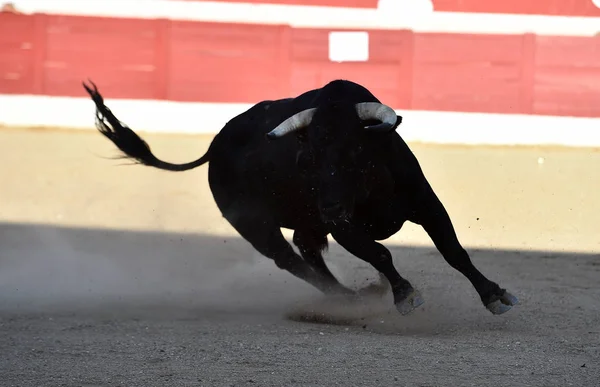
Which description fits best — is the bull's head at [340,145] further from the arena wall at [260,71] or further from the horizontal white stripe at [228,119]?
the arena wall at [260,71]

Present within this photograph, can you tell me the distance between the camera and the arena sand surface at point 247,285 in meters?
2.88

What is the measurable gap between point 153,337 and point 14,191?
3846 mm

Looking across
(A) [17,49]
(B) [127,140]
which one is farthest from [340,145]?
(A) [17,49]

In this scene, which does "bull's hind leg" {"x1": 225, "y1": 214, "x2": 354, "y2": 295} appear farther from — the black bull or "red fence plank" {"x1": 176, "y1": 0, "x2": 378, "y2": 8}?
"red fence plank" {"x1": 176, "y1": 0, "x2": 378, "y2": 8}

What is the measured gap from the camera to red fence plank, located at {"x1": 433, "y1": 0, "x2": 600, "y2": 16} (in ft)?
31.4

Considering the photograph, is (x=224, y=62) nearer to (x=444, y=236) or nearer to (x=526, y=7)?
(x=526, y=7)

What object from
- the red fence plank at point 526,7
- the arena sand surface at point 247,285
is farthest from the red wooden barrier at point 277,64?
the arena sand surface at point 247,285

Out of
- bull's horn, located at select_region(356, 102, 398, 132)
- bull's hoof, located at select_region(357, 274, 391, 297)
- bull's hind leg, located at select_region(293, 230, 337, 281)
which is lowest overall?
bull's hoof, located at select_region(357, 274, 391, 297)

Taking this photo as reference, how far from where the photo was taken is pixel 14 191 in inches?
273

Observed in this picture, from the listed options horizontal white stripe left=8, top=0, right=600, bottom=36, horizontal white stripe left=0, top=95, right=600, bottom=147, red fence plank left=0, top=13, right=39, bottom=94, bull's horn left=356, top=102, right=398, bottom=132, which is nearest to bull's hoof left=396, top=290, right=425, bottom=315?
bull's horn left=356, top=102, right=398, bottom=132

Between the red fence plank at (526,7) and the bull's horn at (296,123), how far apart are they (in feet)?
20.2

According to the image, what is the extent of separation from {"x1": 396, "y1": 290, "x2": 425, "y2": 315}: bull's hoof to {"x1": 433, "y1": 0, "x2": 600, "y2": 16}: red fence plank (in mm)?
6480

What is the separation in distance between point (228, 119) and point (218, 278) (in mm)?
4334

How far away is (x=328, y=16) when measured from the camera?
9.72 m
